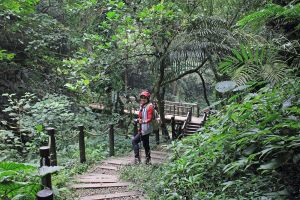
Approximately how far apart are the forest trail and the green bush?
0.74 m

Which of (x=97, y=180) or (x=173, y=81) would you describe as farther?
(x=173, y=81)

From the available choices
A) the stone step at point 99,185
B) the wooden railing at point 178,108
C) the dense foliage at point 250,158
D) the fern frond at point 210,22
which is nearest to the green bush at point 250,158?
the dense foliage at point 250,158

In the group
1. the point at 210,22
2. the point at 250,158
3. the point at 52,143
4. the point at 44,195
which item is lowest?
the point at 52,143

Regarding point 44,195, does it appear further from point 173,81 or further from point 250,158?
point 173,81

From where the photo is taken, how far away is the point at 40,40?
9.05 metres

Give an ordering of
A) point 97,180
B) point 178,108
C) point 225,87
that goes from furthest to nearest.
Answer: point 178,108
point 97,180
point 225,87

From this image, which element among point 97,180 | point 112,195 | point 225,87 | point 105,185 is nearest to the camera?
point 225,87

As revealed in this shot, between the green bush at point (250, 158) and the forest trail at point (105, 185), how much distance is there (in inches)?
29.1

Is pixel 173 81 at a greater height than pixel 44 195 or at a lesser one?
greater

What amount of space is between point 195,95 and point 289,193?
61.9 feet

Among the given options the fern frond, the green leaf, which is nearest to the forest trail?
the green leaf

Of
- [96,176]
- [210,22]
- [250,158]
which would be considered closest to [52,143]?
[96,176]

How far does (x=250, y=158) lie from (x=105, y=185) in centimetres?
344

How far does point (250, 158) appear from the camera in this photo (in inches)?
95.7
